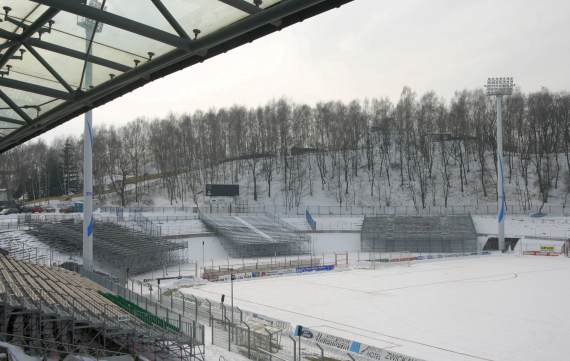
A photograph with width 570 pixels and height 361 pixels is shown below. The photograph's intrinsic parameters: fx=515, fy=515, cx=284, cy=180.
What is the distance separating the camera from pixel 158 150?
84.1m

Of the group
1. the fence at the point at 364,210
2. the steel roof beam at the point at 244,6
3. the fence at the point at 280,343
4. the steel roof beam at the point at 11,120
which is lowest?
the fence at the point at 280,343

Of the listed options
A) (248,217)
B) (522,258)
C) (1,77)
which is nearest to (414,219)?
(522,258)

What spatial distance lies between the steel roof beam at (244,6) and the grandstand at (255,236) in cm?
4002

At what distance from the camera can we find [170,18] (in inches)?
250

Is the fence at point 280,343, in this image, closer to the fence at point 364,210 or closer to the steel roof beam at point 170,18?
the steel roof beam at point 170,18

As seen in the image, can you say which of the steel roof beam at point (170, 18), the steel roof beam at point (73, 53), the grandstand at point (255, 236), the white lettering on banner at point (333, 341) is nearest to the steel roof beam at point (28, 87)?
the steel roof beam at point (73, 53)

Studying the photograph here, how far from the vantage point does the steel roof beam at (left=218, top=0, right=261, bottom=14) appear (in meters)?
5.81

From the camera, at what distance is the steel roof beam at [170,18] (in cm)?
622

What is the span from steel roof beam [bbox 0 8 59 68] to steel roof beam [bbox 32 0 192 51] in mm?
952

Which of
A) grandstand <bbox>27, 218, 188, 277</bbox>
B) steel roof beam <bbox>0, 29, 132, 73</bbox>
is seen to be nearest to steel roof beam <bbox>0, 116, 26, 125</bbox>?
steel roof beam <bbox>0, 29, 132, 73</bbox>

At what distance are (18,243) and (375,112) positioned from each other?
62.8 meters

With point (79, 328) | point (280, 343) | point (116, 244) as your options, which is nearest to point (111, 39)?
point (79, 328)

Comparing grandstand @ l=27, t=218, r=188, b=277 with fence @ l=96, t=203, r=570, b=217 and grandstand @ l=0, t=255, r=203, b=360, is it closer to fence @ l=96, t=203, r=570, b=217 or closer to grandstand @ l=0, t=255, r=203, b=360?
grandstand @ l=0, t=255, r=203, b=360

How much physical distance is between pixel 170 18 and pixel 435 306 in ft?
66.7
